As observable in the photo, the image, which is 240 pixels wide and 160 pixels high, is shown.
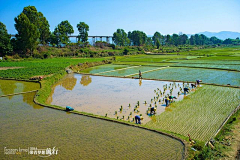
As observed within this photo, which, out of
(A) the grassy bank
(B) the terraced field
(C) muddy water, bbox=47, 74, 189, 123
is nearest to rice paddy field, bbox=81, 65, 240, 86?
(C) muddy water, bbox=47, 74, 189, 123

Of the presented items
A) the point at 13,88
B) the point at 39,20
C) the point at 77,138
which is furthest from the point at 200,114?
the point at 39,20

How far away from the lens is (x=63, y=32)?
208 ft

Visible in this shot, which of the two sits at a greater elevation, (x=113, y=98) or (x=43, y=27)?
(x=43, y=27)

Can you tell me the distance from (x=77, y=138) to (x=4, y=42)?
1738 inches

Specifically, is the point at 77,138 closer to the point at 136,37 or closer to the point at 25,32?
the point at 25,32

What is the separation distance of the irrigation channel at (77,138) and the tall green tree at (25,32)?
36412 mm

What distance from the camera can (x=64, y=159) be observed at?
23.8ft

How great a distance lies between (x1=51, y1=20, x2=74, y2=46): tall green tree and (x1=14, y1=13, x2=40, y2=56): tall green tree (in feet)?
53.3

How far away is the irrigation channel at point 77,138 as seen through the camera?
757 cm

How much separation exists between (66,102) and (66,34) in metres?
56.8

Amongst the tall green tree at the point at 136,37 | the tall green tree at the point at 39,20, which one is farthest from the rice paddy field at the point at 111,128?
the tall green tree at the point at 136,37

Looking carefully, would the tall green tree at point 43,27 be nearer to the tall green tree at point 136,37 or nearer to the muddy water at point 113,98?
the muddy water at point 113,98

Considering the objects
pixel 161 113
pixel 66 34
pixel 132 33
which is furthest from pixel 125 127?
pixel 132 33

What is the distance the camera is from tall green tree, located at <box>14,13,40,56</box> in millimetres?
43438
